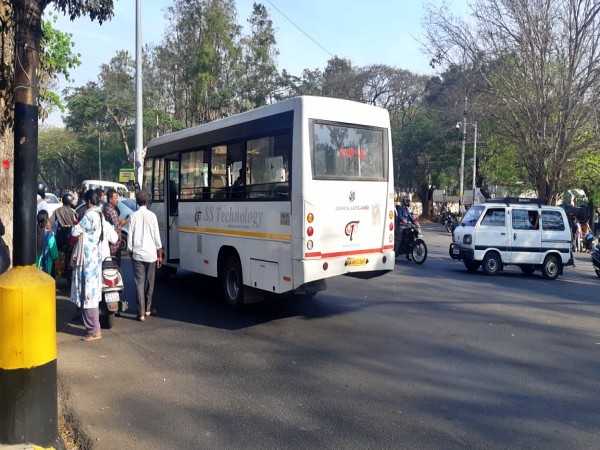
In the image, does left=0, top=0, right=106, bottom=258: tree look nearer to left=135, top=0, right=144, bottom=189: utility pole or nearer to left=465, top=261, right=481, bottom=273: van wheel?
left=135, top=0, right=144, bottom=189: utility pole

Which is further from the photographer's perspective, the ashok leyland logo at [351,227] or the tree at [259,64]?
the tree at [259,64]

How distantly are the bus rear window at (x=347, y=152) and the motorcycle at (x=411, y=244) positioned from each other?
7.52 metres

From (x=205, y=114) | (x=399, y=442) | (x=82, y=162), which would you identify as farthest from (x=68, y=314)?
(x=82, y=162)

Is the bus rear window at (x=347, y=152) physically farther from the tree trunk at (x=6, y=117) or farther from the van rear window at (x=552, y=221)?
the van rear window at (x=552, y=221)

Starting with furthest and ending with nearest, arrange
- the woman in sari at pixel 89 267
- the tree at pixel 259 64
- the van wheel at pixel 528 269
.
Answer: the tree at pixel 259 64, the van wheel at pixel 528 269, the woman in sari at pixel 89 267

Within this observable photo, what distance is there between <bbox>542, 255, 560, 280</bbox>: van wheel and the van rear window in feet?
2.48

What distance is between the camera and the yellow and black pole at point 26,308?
3.89 metres

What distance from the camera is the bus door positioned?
11.6m

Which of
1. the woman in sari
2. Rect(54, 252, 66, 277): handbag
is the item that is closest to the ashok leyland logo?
the woman in sari

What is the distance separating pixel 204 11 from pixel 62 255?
29942 millimetres

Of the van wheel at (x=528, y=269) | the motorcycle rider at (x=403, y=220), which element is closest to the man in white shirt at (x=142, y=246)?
the motorcycle rider at (x=403, y=220)

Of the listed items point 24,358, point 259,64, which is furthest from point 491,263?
point 259,64

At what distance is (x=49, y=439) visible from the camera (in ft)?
13.3

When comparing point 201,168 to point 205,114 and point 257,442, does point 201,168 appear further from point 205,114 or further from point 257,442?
point 205,114
